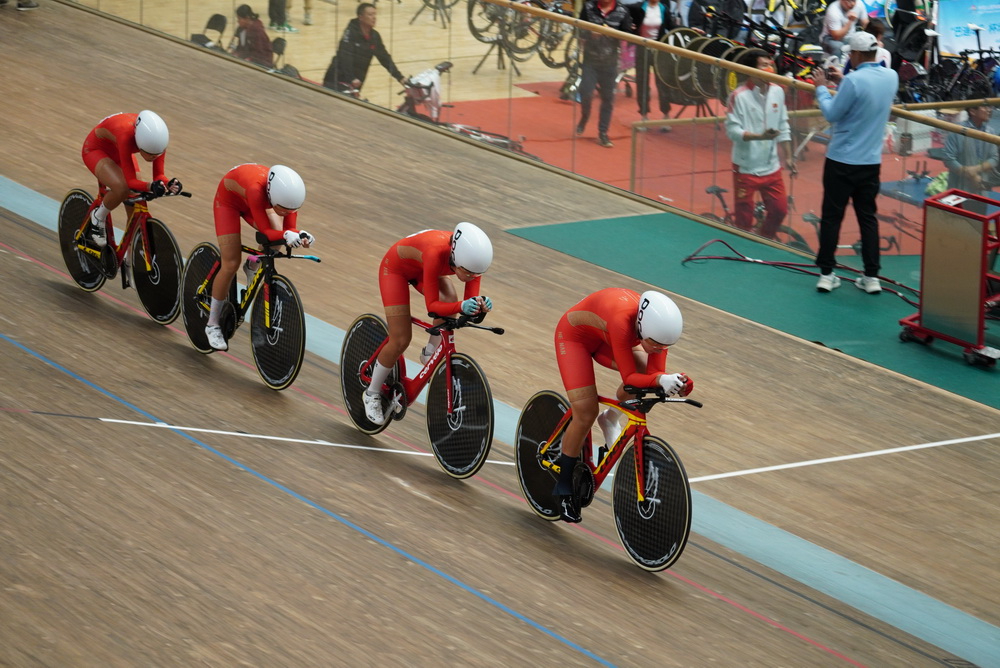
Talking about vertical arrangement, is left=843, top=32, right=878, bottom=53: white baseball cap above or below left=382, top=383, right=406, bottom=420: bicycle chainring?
above

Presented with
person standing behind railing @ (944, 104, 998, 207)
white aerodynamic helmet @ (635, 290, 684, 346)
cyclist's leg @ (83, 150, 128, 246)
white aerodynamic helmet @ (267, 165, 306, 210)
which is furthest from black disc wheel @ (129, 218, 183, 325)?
person standing behind railing @ (944, 104, 998, 207)

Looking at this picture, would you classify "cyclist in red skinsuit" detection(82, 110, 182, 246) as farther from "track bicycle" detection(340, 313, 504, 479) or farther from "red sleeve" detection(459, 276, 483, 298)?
"red sleeve" detection(459, 276, 483, 298)

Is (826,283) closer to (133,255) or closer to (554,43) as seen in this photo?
(554,43)

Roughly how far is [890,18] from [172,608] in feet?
47.0

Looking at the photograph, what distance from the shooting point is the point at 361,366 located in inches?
278

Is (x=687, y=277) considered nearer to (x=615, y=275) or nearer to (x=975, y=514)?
(x=615, y=275)

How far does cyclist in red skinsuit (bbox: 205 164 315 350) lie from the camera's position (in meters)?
7.00

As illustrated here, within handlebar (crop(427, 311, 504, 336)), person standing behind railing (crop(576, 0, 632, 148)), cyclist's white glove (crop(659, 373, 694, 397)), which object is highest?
person standing behind railing (crop(576, 0, 632, 148))

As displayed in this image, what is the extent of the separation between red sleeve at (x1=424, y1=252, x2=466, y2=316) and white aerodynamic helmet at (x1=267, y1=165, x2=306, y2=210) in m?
1.07

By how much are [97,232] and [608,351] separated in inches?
166

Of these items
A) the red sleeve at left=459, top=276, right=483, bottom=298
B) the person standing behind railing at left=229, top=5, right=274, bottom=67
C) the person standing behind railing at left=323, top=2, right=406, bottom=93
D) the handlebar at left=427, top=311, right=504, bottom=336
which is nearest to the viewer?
the handlebar at left=427, top=311, right=504, bottom=336

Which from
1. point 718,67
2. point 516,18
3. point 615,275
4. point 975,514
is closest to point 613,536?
point 975,514

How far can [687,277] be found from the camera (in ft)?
33.8

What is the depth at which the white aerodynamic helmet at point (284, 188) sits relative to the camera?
6980 millimetres
